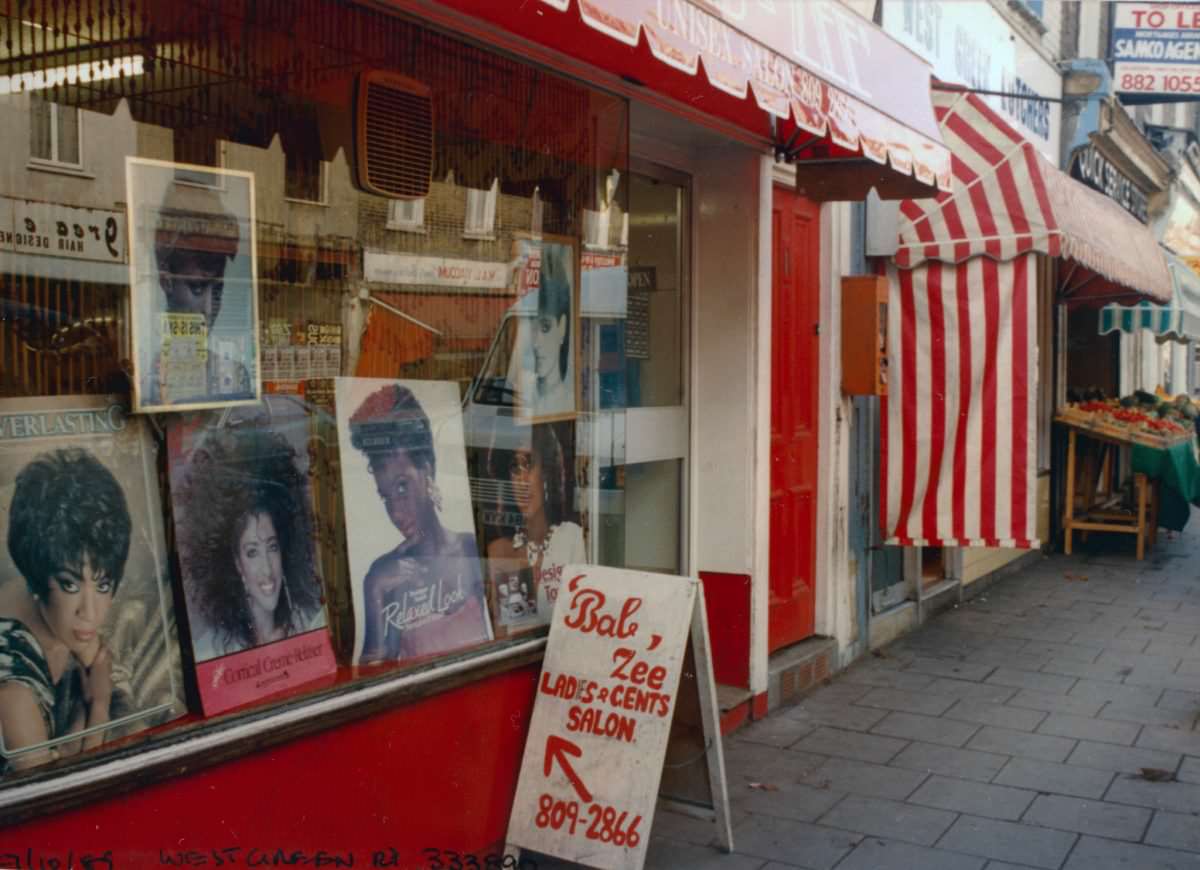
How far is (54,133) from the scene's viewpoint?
296cm

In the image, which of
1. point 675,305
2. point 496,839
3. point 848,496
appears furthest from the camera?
point 848,496

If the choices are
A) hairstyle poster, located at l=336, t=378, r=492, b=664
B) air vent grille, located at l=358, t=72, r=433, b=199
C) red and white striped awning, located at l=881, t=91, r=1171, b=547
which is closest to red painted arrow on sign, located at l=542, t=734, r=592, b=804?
hairstyle poster, located at l=336, t=378, r=492, b=664

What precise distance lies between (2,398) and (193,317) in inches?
22.9

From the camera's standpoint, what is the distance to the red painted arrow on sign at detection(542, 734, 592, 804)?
4.07 meters

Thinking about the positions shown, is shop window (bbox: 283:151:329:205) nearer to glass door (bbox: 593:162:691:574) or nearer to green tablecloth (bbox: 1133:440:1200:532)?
glass door (bbox: 593:162:691:574)

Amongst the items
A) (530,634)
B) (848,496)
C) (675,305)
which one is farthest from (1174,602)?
(530,634)

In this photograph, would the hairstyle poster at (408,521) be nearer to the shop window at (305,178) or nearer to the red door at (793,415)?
the shop window at (305,178)

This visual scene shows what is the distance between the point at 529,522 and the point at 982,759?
242 centimetres

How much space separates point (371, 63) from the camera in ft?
12.5

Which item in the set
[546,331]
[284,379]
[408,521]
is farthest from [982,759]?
[284,379]

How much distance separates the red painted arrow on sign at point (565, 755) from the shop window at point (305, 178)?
1902mm

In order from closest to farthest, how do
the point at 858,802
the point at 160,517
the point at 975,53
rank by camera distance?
1. the point at 160,517
2. the point at 858,802
3. the point at 975,53

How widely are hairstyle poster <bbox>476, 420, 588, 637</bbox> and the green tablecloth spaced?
8.23m

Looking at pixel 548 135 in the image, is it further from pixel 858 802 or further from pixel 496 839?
pixel 858 802
